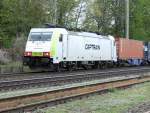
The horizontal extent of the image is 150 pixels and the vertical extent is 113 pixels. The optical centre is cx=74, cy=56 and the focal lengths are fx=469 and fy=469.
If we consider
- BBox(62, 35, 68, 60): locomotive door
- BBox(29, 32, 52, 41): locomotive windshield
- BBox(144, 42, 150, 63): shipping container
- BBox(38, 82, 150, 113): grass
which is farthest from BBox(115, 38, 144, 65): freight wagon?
BBox(38, 82, 150, 113): grass

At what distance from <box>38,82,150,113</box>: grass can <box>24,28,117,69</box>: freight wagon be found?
12687 millimetres

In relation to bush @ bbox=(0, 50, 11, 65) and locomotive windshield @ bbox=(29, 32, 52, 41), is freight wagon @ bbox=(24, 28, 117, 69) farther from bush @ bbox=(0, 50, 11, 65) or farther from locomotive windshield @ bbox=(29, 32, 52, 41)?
bush @ bbox=(0, 50, 11, 65)

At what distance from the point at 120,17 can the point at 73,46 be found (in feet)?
111

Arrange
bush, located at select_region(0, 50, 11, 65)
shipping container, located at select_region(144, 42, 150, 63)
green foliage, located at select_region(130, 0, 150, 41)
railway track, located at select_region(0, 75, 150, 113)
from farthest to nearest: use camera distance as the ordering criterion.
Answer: green foliage, located at select_region(130, 0, 150, 41), shipping container, located at select_region(144, 42, 150, 63), bush, located at select_region(0, 50, 11, 65), railway track, located at select_region(0, 75, 150, 113)

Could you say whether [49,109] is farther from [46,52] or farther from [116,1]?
[116,1]

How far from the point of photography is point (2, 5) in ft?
144

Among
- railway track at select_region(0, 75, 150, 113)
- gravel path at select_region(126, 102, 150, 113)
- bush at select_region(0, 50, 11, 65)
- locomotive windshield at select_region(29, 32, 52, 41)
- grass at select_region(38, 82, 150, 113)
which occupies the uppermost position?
locomotive windshield at select_region(29, 32, 52, 41)

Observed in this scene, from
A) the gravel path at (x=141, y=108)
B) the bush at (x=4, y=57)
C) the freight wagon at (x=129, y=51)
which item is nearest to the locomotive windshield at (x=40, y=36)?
the bush at (x=4, y=57)

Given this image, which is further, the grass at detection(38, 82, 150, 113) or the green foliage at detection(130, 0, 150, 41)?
the green foliage at detection(130, 0, 150, 41)

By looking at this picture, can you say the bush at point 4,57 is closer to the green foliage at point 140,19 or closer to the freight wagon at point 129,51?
the freight wagon at point 129,51

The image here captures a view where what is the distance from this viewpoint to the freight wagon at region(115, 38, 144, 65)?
4569cm

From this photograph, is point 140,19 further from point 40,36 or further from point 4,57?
point 40,36

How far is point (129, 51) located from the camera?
47812 mm

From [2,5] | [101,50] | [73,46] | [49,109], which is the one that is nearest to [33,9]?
[2,5]
